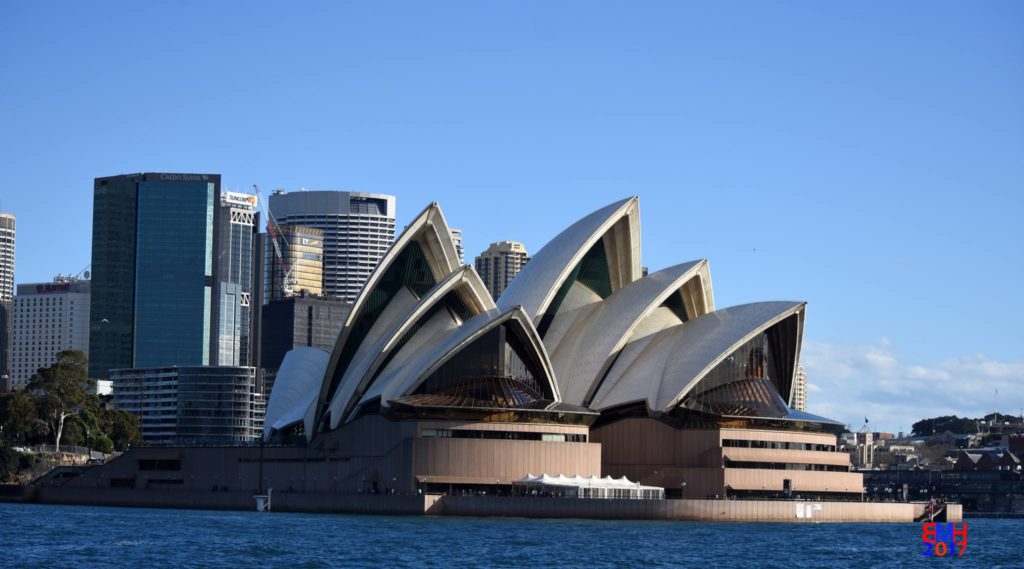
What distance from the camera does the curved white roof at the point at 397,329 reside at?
346ft

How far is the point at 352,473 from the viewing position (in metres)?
107

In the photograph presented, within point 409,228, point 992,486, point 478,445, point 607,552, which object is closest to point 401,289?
point 409,228

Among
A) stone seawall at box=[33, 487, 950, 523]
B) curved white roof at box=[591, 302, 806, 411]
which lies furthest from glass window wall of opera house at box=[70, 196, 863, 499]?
stone seawall at box=[33, 487, 950, 523]

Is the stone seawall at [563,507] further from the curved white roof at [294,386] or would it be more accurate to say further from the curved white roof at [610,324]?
the curved white roof at [610,324]

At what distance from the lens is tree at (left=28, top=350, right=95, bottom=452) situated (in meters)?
146

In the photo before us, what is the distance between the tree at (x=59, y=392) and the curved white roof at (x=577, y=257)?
49830 millimetres

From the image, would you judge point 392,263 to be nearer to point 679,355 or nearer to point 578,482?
point 679,355

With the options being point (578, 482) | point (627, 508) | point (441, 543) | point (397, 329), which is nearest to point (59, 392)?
point (397, 329)

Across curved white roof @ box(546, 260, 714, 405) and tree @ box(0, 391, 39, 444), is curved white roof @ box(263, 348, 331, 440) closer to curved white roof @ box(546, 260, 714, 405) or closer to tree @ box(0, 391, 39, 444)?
curved white roof @ box(546, 260, 714, 405)

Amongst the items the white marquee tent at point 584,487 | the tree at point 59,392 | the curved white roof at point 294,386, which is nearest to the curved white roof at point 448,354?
the white marquee tent at point 584,487

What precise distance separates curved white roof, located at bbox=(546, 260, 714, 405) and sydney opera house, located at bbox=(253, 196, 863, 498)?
4.1 inches

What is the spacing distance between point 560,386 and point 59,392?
5497cm

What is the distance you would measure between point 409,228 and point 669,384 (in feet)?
59.6

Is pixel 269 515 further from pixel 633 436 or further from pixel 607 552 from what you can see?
pixel 607 552
